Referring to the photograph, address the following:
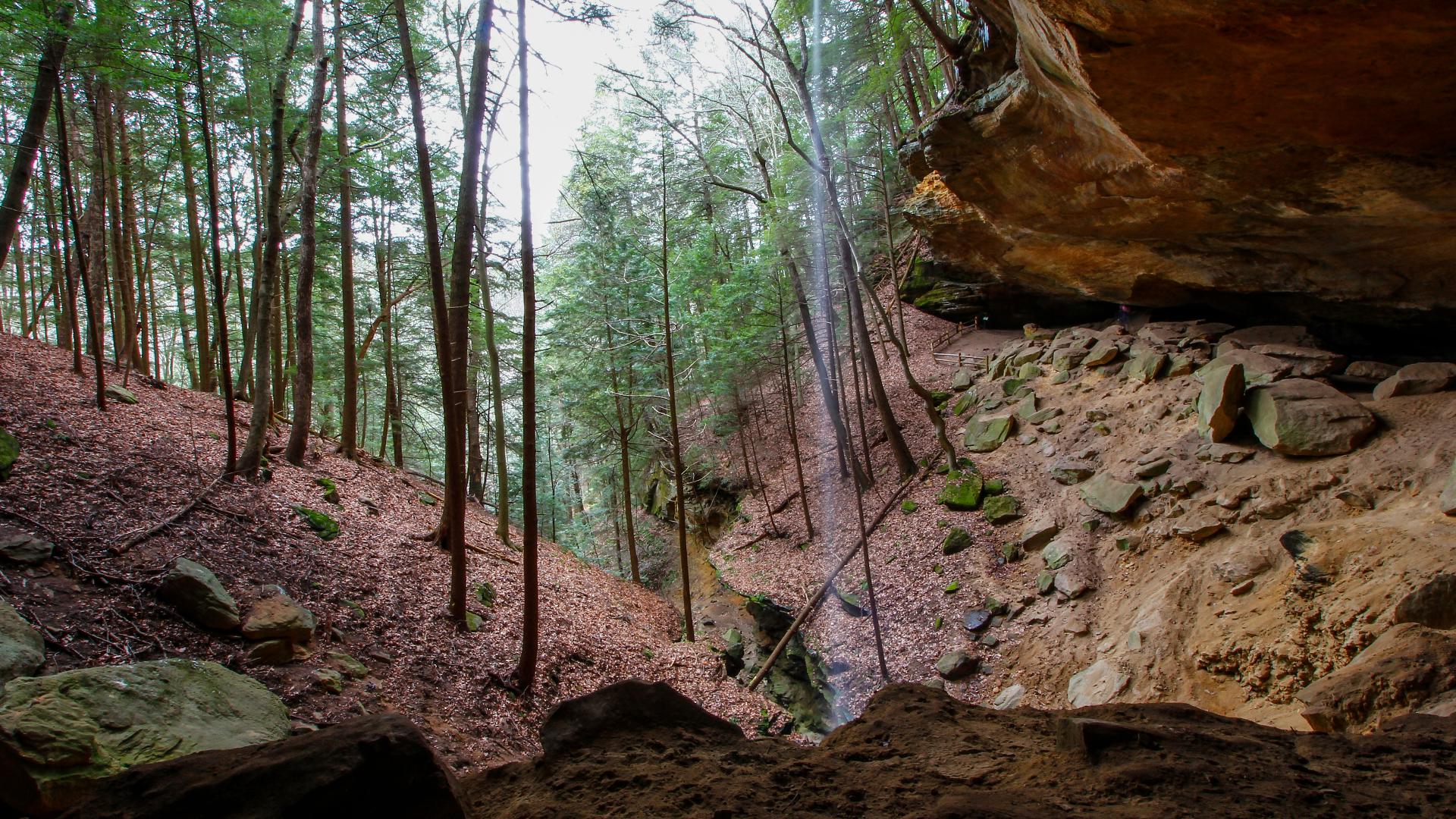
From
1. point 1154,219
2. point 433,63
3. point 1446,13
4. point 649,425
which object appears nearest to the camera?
point 1446,13

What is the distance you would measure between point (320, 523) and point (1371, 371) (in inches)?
582

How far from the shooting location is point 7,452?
6.48m

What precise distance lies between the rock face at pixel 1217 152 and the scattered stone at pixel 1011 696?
667cm

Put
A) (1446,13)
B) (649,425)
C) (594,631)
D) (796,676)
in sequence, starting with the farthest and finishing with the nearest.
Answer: (649,425) → (796,676) → (594,631) → (1446,13)

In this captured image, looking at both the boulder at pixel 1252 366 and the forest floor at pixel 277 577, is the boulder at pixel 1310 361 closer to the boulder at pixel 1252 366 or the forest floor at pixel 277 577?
the boulder at pixel 1252 366

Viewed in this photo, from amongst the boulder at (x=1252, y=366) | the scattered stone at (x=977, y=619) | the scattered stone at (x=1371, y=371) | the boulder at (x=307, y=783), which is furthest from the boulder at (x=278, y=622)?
the scattered stone at (x=1371, y=371)

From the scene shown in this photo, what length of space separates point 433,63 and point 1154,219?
14235mm

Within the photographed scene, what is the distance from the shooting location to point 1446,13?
396 cm

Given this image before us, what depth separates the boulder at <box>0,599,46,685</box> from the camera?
13.2 ft

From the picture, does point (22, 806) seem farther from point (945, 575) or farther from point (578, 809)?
point (945, 575)

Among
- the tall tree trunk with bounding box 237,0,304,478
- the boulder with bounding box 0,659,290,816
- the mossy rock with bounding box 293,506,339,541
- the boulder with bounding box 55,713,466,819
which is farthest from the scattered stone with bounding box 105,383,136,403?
the boulder with bounding box 55,713,466,819

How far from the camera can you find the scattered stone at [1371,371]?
28.5ft

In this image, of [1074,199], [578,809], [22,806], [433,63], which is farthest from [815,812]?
[433,63]

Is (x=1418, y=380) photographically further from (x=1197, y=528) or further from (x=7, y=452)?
(x=7, y=452)
